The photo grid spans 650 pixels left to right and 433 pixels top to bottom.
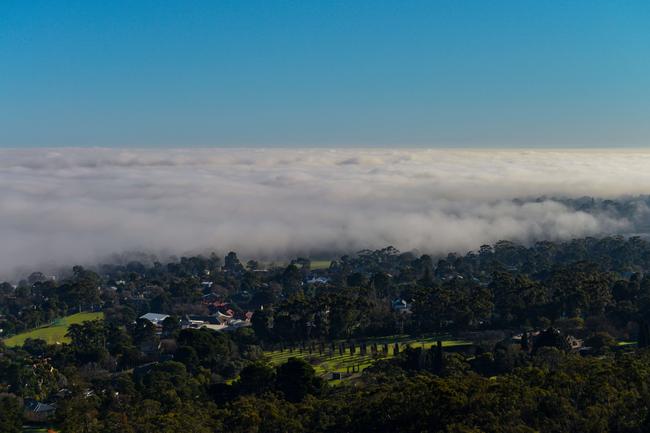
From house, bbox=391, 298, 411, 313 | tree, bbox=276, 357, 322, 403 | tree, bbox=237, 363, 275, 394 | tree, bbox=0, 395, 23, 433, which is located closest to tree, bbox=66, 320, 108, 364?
tree, bbox=0, 395, 23, 433

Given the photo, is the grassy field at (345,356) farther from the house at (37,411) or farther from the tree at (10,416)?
the tree at (10,416)

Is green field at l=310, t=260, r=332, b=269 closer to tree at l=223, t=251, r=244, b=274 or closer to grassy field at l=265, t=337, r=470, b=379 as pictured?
tree at l=223, t=251, r=244, b=274

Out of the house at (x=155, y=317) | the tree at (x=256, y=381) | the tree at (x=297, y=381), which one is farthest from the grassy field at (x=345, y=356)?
the house at (x=155, y=317)

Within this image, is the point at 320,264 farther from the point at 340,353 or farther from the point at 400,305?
the point at 340,353

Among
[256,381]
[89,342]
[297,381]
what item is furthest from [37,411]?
[89,342]

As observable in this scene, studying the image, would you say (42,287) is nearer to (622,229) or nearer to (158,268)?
(158,268)

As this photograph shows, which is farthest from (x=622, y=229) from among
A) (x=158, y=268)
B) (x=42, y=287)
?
(x=42, y=287)
